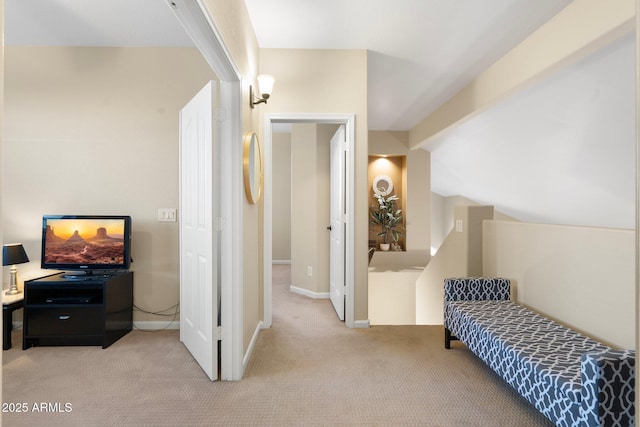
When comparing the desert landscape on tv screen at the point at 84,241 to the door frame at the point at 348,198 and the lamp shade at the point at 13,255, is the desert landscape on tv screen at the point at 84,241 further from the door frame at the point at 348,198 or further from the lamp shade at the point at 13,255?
the door frame at the point at 348,198

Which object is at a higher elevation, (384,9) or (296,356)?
(384,9)

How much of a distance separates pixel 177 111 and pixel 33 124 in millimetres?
1259

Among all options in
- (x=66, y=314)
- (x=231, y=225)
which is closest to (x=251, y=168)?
(x=231, y=225)

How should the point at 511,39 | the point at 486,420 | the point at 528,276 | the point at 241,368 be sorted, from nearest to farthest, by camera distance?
the point at 486,420 < the point at 241,368 < the point at 528,276 < the point at 511,39

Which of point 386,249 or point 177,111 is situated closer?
point 177,111

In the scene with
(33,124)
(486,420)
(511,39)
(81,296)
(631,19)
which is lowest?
(486,420)

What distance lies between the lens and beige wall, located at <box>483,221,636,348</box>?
2.11 metres

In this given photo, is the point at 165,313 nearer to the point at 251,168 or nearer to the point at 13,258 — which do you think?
the point at 13,258

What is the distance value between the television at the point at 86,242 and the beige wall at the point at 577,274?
3.30 m

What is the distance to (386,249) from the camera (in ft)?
22.7

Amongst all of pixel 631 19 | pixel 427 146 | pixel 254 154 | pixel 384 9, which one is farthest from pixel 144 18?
pixel 427 146

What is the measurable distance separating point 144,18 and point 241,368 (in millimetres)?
2697

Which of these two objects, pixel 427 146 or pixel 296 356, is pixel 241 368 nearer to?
pixel 296 356

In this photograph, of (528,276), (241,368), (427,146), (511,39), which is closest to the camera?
(241,368)
